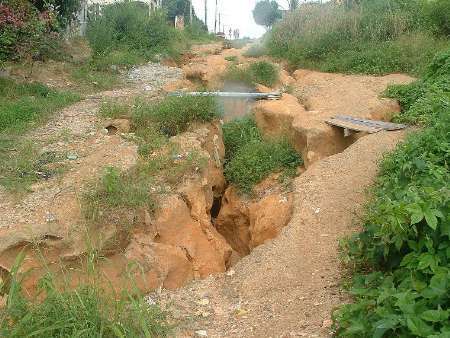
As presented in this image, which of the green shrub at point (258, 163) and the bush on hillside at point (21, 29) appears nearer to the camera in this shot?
the green shrub at point (258, 163)

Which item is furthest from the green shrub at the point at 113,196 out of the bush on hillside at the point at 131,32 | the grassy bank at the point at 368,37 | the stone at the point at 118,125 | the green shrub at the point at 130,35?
the bush on hillside at the point at 131,32

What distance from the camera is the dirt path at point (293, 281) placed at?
152 inches

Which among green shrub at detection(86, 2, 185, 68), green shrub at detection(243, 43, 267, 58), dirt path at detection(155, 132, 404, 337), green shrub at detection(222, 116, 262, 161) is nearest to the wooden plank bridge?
dirt path at detection(155, 132, 404, 337)

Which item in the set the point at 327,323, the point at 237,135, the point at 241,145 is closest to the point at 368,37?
the point at 237,135

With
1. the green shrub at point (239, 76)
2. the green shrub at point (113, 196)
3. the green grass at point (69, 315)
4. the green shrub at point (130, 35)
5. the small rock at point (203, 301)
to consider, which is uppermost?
the green shrub at point (130, 35)

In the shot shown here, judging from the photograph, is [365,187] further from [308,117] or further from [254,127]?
[254,127]

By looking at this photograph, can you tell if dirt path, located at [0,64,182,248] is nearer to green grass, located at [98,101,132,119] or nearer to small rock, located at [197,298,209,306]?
green grass, located at [98,101,132,119]

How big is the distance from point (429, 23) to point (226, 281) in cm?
837

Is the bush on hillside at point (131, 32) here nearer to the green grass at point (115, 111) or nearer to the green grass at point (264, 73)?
the green grass at point (264, 73)

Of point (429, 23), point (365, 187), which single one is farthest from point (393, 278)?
point (429, 23)

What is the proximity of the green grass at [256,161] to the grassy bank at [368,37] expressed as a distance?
3.10 metres

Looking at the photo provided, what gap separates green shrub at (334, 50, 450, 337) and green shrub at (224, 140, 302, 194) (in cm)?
309

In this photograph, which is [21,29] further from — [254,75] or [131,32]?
[131,32]

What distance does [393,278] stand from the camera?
11.0 feet
